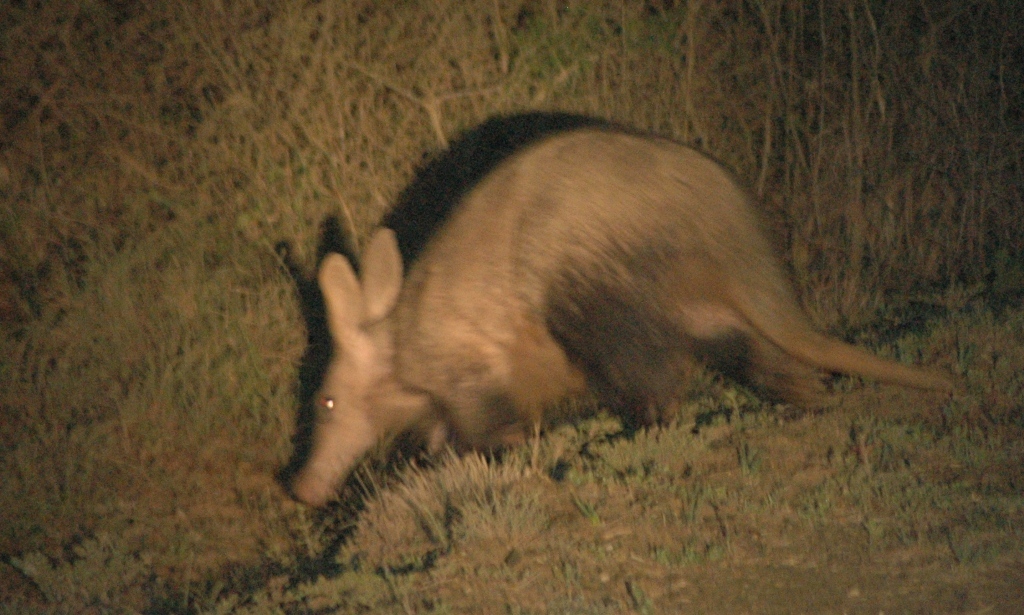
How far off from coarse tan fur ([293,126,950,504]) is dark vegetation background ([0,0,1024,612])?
0.68m

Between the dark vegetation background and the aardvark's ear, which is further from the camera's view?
the aardvark's ear

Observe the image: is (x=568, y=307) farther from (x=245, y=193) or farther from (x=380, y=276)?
(x=245, y=193)

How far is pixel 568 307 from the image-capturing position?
5.36 metres

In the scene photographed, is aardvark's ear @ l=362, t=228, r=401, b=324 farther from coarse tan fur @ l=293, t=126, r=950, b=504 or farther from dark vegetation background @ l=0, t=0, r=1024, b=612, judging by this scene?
dark vegetation background @ l=0, t=0, r=1024, b=612

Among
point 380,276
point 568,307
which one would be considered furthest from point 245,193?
point 568,307

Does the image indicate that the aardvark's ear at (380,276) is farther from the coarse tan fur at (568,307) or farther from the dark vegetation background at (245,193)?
the dark vegetation background at (245,193)

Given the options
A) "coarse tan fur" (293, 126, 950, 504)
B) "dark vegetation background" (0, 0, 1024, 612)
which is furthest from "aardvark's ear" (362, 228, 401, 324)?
"dark vegetation background" (0, 0, 1024, 612)

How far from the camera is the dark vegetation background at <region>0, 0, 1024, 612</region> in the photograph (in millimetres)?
5445

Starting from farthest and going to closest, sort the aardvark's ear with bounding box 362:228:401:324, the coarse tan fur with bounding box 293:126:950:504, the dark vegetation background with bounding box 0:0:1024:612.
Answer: the aardvark's ear with bounding box 362:228:401:324 < the dark vegetation background with bounding box 0:0:1024:612 < the coarse tan fur with bounding box 293:126:950:504

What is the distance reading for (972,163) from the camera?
762 cm

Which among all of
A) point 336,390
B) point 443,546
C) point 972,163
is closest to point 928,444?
point 443,546

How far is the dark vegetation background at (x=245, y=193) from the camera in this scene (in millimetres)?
5445

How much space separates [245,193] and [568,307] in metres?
1.98

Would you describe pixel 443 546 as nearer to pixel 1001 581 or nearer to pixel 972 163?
pixel 1001 581
